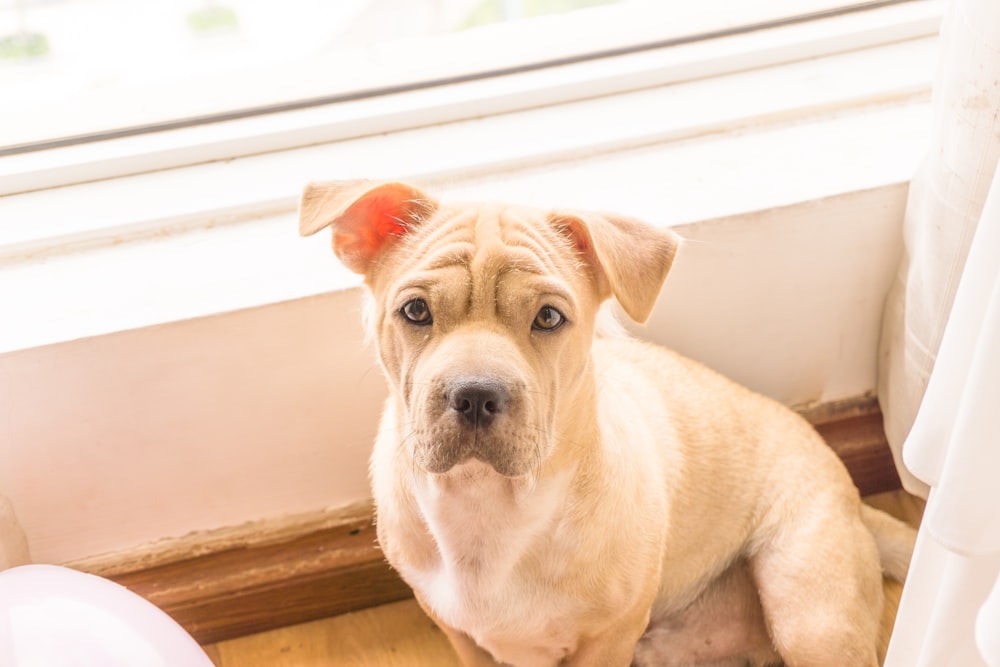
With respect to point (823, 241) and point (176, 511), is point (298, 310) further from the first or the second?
point (823, 241)

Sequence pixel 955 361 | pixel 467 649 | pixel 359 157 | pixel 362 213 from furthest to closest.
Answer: pixel 359 157
pixel 467 649
pixel 362 213
pixel 955 361

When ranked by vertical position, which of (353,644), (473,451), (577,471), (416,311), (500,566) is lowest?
(353,644)

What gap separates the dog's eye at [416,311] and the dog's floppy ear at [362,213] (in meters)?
0.11

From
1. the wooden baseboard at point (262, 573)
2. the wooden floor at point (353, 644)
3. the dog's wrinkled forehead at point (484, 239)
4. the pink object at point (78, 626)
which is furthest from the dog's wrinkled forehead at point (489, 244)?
the wooden floor at point (353, 644)

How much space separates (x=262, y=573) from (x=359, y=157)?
0.69 m

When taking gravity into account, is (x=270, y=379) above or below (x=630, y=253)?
below

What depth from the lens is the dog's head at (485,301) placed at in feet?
3.43

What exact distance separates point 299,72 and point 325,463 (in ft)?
2.09

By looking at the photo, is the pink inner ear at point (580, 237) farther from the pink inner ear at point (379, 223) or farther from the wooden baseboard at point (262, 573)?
the wooden baseboard at point (262, 573)

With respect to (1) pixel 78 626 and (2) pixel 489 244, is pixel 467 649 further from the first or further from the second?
(2) pixel 489 244

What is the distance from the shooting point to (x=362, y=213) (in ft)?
3.76

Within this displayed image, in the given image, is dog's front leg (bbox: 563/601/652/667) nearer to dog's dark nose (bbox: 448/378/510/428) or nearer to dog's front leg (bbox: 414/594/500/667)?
dog's front leg (bbox: 414/594/500/667)

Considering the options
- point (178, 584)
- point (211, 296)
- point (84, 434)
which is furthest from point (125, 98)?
point (178, 584)

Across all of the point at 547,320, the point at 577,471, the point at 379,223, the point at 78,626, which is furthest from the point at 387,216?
the point at 78,626
